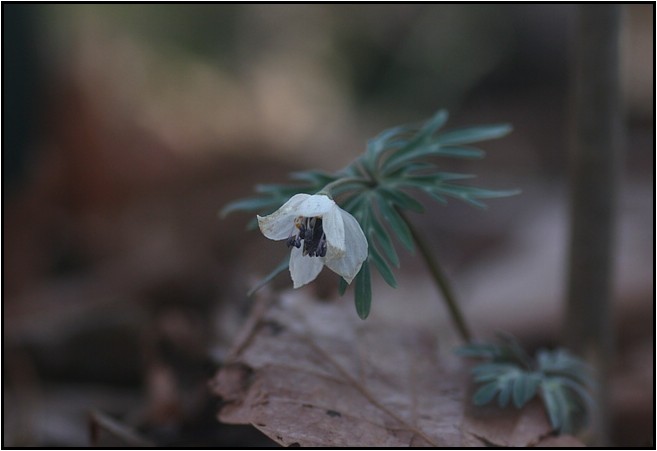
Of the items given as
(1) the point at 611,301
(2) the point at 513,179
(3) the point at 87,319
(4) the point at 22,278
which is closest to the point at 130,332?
(3) the point at 87,319

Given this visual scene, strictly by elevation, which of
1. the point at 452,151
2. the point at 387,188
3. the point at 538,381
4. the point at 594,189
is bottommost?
the point at 538,381

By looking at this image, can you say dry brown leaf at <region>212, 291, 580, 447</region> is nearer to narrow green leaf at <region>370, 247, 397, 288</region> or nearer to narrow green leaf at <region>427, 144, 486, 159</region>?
narrow green leaf at <region>370, 247, 397, 288</region>

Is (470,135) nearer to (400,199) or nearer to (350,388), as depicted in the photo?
(400,199)

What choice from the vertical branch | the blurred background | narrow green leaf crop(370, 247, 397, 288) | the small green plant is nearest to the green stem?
the small green plant

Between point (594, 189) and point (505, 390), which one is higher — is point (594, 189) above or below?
above

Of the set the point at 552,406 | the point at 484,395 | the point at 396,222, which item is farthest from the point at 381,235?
the point at 552,406

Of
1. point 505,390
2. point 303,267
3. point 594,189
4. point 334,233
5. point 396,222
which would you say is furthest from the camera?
point 594,189
